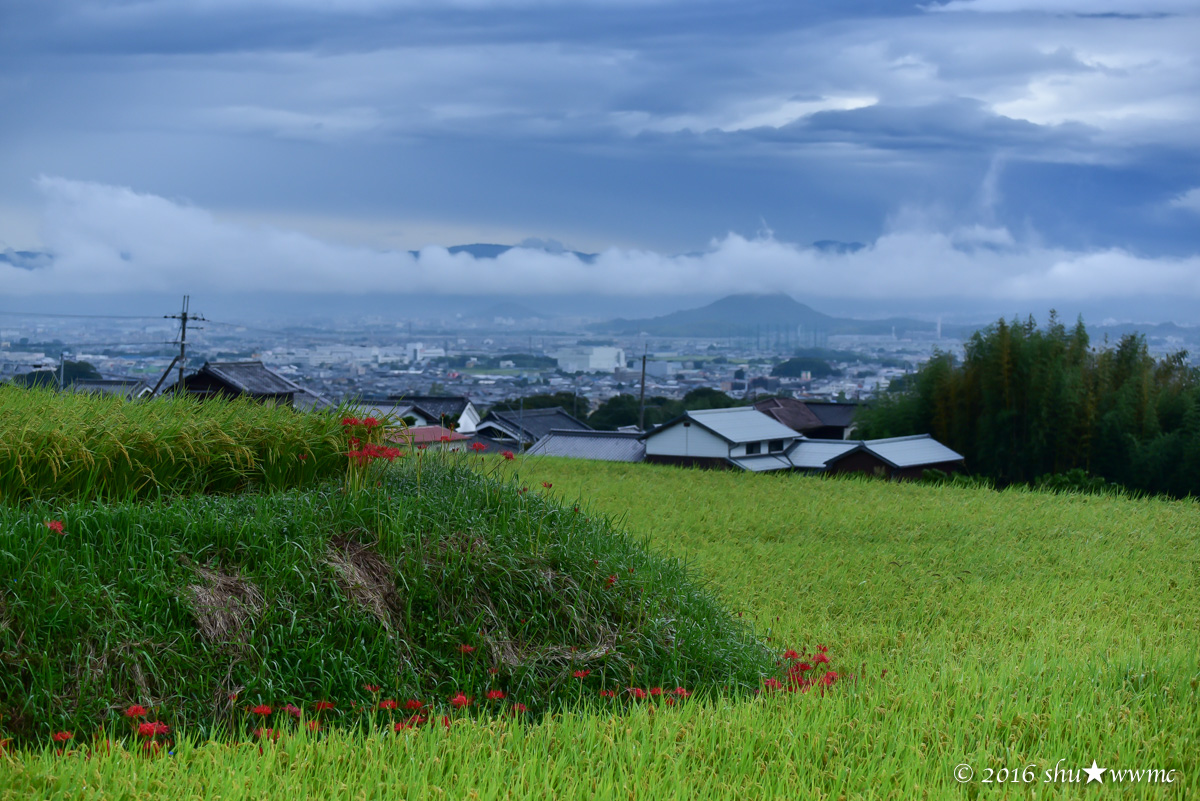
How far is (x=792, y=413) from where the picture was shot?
33531mm

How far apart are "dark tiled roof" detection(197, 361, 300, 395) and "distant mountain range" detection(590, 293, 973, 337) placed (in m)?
93.2

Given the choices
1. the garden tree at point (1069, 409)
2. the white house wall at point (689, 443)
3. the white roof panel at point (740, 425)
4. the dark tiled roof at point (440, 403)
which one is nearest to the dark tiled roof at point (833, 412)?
the white roof panel at point (740, 425)

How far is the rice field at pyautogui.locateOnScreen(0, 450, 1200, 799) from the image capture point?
2709mm

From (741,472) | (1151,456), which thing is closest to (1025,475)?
(1151,456)

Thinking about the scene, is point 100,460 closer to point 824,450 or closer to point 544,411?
point 824,450

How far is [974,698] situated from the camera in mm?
3557

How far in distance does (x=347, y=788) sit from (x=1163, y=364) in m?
21.2

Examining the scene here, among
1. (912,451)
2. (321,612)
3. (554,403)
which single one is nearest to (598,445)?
(912,451)

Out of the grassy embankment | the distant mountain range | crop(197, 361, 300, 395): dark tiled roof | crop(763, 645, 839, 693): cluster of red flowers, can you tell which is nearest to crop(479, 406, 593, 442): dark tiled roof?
crop(197, 361, 300, 395): dark tiled roof

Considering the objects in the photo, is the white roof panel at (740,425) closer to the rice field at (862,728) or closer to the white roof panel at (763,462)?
the white roof panel at (763,462)

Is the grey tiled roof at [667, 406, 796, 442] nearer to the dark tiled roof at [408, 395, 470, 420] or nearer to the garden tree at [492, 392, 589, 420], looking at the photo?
the dark tiled roof at [408, 395, 470, 420]

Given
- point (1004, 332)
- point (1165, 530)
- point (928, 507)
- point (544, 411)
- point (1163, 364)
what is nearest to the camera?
point (1165, 530)

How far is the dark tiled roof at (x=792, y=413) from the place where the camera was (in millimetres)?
32406

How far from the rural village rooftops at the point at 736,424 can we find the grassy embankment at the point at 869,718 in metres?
14.4
